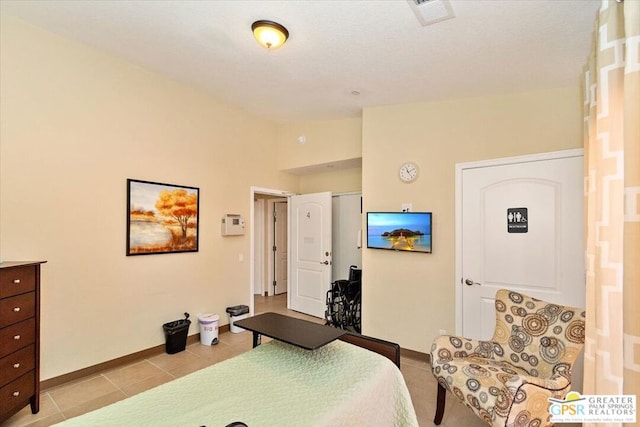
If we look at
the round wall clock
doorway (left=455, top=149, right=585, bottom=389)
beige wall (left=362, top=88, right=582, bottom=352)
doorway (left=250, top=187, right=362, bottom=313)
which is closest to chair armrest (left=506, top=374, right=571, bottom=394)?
doorway (left=455, top=149, right=585, bottom=389)

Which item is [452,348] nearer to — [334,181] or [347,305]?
[347,305]

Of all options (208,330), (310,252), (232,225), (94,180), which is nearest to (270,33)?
(94,180)

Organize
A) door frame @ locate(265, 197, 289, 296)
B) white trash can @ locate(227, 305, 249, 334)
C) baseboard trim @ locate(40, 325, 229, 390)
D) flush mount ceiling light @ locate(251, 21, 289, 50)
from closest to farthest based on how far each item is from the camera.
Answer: flush mount ceiling light @ locate(251, 21, 289, 50) < baseboard trim @ locate(40, 325, 229, 390) < white trash can @ locate(227, 305, 249, 334) < door frame @ locate(265, 197, 289, 296)

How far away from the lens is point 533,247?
9.29 feet

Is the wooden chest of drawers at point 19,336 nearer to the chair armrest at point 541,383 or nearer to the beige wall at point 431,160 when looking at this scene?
the beige wall at point 431,160

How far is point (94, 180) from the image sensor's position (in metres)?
2.89

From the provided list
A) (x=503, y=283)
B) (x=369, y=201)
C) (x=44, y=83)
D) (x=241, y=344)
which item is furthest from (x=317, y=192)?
(x=44, y=83)

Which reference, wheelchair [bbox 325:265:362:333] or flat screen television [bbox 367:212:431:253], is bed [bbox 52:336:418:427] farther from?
wheelchair [bbox 325:265:362:333]

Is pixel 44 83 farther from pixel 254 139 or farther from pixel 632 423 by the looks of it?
pixel 632 423

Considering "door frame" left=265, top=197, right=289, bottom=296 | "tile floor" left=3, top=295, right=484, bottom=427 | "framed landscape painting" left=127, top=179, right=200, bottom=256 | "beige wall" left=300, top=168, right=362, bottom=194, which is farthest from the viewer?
"door frame" left=265, top=197, right=289, bottom=296

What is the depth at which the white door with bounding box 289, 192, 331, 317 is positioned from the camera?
187 inches

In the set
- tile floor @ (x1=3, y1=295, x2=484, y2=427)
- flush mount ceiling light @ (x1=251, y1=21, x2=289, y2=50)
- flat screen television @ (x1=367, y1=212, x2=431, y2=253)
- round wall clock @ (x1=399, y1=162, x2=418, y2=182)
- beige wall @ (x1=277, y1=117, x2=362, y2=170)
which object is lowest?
tile floor @ (x1=3, y1=295, x2=484, y2=427)

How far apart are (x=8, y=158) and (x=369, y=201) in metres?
3.40

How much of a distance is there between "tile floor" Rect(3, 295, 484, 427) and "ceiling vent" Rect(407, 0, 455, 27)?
2.92m
